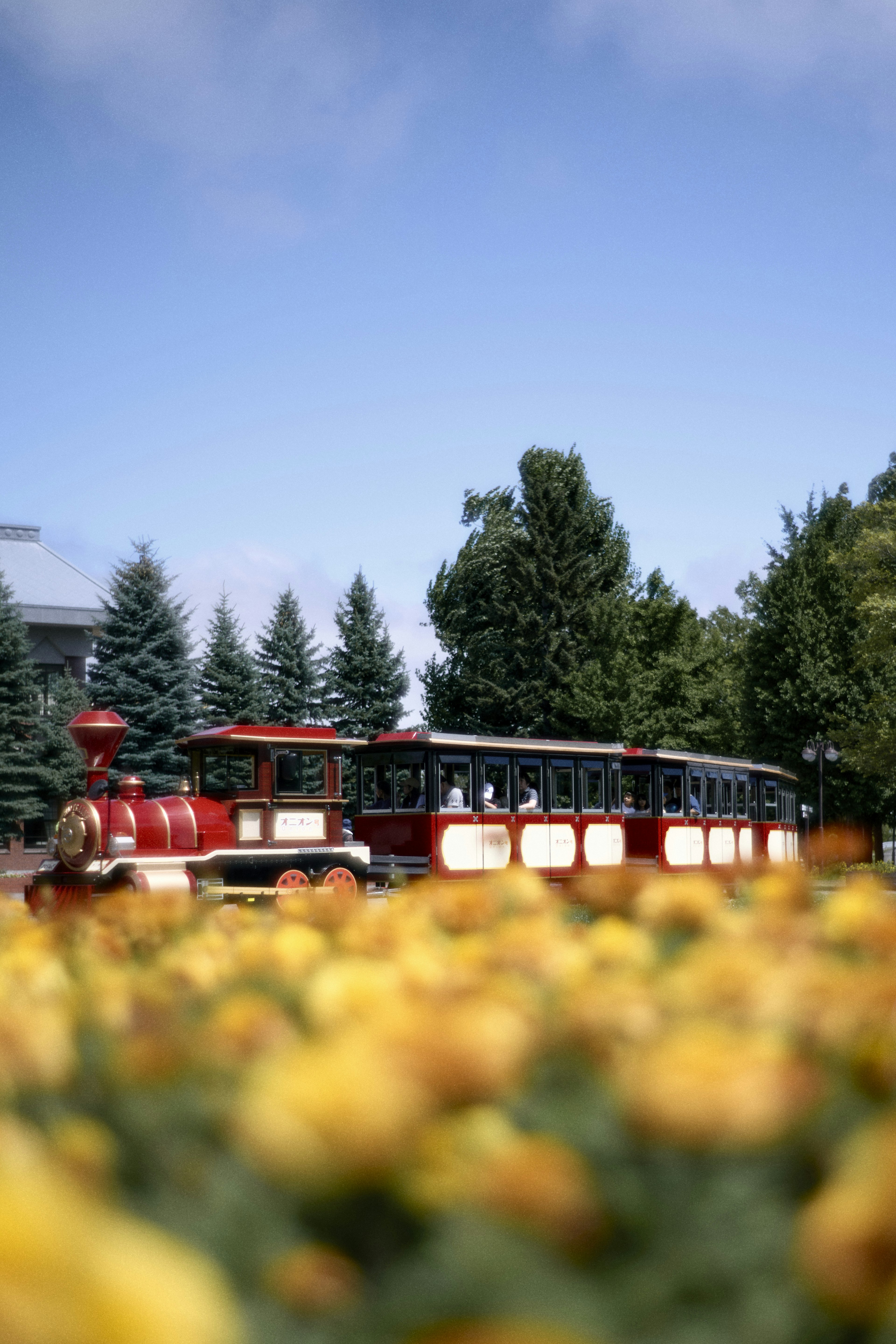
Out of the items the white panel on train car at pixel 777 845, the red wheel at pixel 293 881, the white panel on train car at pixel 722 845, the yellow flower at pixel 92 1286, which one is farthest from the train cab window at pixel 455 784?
the yellow flower at pixel 92 1286

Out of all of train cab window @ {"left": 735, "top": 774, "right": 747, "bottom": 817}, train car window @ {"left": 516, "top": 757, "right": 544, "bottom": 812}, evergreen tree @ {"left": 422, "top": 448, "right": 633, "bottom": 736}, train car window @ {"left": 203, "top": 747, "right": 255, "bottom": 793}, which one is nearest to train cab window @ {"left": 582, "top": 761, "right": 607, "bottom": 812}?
train car window @ {"left": 516, "top": 757, "right": 544, "bottom": 812}

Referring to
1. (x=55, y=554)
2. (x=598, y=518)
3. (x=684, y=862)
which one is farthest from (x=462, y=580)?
(x=684, y=862)

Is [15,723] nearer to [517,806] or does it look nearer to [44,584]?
[44,584]

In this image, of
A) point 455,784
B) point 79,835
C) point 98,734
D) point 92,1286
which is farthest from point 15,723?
point 92,1286

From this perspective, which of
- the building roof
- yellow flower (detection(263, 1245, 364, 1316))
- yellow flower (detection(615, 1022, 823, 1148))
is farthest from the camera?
the building roof

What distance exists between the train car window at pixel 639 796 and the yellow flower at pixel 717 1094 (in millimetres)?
20945

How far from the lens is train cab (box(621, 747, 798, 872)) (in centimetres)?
2173

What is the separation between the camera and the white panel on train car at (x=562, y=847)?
61.3 ft

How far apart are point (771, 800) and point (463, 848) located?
37.6ft

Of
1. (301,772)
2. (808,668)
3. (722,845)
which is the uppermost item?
(808,668)

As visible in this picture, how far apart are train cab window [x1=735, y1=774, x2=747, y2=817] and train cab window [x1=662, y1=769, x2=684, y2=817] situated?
104 inches

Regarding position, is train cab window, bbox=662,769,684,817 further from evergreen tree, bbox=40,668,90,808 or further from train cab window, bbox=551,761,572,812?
evergreen tree, bbox=40,668,90,808

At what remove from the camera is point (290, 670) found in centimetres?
4619

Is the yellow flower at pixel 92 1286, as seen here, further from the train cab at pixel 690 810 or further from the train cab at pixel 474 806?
the train cab at pixel 690 810
